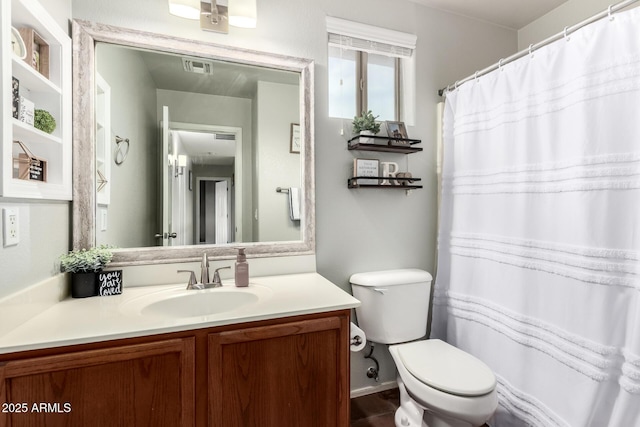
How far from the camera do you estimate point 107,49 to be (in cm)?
145

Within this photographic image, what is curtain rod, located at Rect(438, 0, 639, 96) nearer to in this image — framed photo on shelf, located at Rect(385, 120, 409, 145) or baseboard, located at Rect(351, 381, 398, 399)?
framed photo on shelf, located at Rect(385, 120, 409, 145)

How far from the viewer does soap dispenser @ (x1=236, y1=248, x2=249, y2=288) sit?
1.48 m

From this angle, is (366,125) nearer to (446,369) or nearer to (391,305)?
(391,305)

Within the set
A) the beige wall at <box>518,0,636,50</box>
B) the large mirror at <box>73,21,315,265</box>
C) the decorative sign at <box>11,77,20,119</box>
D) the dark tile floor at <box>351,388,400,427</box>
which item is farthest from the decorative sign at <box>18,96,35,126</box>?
the beige wall at <box>518,0,636,50</box>

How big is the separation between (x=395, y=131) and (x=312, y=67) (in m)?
0.60

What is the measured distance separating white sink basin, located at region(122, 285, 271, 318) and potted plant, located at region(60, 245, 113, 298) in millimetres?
200

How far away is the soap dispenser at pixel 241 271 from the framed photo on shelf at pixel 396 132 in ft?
3.54

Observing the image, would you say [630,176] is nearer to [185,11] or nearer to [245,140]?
[245,140]

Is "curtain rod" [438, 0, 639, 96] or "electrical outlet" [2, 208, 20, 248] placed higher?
"curtain rod" [438, 0, 639, 96]

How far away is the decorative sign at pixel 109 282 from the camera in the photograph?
134cm

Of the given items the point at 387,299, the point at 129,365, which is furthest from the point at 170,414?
the point at 387,299

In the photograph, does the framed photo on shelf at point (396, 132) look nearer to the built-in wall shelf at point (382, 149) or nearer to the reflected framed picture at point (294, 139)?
the built-in wall shelf at point (382, 149)

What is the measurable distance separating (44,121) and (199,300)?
2.94 ft

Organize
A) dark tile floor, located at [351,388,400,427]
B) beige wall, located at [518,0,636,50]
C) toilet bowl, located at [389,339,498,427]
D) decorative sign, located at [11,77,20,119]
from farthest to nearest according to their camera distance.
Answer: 1. beige wall, located at [518,0,636,50]
2. dark tile floor, located at [351,388,400,427]
3. toilet bowl, located at [389,339,498,427]
4. decorative sign, located at [11,77,20,119]
